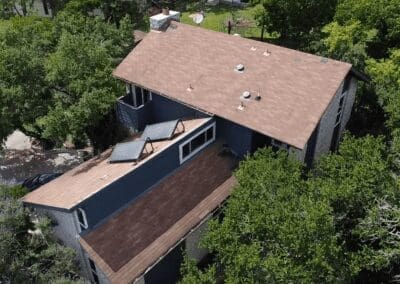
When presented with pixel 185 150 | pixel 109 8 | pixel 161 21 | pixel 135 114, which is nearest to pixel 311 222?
pixel 185 150

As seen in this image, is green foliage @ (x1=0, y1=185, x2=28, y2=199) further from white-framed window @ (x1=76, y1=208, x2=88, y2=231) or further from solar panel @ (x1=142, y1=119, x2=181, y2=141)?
solar panel @ (x1=142, y1=119, x2=181, y2=141)

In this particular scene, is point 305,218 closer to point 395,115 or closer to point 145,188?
point 145,188

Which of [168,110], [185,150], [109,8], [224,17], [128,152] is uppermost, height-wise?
[109,8]

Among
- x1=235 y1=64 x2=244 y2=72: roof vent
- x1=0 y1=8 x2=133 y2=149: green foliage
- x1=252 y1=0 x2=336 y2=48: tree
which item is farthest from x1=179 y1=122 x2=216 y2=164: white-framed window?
x1=252 y1=0 x2=336 y2=48: tree

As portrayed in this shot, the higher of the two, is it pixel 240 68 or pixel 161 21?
pixel 161 21

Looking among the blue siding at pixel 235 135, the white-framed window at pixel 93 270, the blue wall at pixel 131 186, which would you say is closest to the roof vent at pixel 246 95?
the blue siding at pixel 235 135

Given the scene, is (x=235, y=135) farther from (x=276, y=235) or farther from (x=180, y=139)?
(x=276, y=235)

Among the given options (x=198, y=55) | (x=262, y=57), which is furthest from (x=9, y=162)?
(x=262, y=57)
